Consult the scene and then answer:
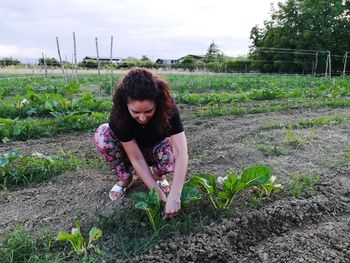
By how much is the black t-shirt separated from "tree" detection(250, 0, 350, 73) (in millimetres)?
28514

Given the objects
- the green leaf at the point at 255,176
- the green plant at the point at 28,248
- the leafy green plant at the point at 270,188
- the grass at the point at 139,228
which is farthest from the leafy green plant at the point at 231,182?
the green plant at the point at 28,248

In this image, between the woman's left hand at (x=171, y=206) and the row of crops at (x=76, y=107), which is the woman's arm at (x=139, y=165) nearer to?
the woman's left hand at (x=171, y=206)

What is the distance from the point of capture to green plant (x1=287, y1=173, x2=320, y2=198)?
2730 mm

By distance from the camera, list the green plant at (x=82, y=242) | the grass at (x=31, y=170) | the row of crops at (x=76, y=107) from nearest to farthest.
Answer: the green plant at (x=82, y=242) → the grass at (x=31, y=170) → the row of crops at (x=76, y=107)

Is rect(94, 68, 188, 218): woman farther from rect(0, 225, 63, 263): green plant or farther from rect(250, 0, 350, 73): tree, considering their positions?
rect(250, 0, 350, 73): tree

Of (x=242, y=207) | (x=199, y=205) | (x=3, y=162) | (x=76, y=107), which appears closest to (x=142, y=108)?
(x=199, y=205)

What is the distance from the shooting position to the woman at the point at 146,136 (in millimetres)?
2119

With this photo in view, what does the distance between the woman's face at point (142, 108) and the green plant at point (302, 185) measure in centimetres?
132

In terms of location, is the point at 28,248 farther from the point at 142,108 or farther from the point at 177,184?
the point at 142,108

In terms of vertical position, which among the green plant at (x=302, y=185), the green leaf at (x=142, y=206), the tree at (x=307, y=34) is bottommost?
the green plant at (x=302, y=185)

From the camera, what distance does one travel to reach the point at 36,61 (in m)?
37.0

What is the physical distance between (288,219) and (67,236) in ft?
4.75

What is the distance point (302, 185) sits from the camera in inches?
112

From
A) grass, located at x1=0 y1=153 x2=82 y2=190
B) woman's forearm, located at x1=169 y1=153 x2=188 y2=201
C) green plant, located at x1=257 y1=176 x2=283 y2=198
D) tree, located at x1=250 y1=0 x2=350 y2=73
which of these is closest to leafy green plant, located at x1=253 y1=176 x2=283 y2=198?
green plant, located at x1=257 y1=176 x2=283 y2=198
